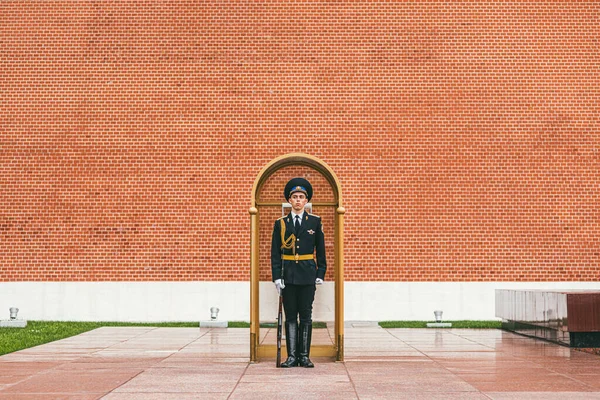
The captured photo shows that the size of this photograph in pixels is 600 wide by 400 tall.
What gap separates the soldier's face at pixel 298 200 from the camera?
768 cm

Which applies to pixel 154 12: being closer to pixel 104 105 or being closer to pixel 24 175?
pixel 104 105

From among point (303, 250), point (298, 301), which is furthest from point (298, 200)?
point (298, 301)

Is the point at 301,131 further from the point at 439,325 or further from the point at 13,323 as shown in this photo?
the point at 13,323

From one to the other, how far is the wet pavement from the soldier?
343 mm

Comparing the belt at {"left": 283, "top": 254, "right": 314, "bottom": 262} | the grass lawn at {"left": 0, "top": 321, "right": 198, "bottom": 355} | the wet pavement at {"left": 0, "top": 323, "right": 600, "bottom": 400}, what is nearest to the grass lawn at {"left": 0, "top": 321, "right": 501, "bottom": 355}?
the grass lawn at {"left": 0, "top": 321, "right": 198, "bottom": 355}

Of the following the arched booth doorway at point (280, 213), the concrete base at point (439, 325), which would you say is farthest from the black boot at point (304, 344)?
the concrete base at point (439, 325)

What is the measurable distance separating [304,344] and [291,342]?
0.43ft

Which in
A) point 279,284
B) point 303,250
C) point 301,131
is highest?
point 301,131

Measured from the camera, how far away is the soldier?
761 cm

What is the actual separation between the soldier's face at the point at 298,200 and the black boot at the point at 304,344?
116 centimetres

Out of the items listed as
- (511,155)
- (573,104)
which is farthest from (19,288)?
(573,104)

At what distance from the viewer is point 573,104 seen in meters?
15.3

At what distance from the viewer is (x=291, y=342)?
7605 mm

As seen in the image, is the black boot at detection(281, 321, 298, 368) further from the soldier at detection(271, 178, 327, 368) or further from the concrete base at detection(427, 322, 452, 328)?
the concrete base at detection(427, 322, 452, 328)
